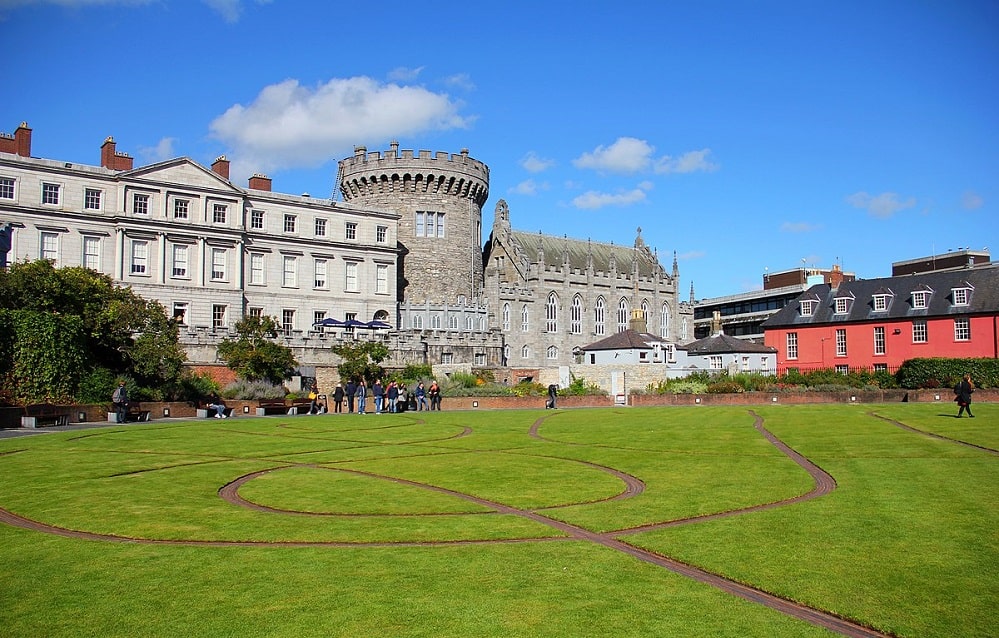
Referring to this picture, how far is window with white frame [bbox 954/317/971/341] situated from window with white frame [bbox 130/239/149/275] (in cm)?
5516

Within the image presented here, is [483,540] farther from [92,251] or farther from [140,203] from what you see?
[140,203]

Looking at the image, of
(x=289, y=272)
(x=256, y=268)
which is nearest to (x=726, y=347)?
(x=289, y=272)

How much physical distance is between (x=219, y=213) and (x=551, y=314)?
108 ft

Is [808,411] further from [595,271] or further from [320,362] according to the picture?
[595,271]

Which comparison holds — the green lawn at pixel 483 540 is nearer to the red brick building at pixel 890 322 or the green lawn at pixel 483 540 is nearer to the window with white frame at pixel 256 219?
the red brick building at pixel 890 322

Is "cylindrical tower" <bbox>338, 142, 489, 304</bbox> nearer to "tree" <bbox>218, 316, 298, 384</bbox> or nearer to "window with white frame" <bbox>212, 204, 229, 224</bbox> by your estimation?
"window with white frame" <bbox>212, 204, 229, 224</bbox>

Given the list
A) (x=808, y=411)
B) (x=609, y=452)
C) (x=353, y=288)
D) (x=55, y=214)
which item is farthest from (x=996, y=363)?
(x=55, y=214)

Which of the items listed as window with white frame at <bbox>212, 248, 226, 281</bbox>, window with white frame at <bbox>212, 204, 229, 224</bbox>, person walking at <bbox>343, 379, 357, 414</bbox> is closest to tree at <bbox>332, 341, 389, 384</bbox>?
person walking at <bbox>343, 379, 357, 414</bbox>

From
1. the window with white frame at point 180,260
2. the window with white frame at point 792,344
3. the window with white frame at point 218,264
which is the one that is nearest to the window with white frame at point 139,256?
the window with white frame at point 180,260

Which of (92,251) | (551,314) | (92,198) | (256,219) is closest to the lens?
(92,251)

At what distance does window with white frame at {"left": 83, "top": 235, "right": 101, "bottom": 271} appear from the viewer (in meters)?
55.6

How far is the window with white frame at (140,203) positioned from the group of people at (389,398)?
2124 centimetres

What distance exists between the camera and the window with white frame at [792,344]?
68269 mm

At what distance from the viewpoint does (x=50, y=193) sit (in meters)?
54.8
